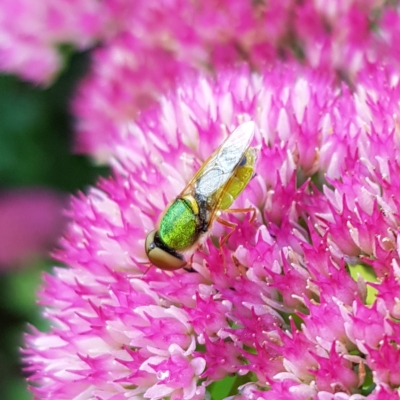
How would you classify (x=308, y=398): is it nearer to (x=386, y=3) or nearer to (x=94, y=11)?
(x=386, y=3)

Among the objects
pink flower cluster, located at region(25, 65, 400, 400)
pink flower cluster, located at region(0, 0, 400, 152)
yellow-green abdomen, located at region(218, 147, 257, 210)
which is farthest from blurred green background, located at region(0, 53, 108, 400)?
yellow-green abdomen, located at region(218, 147, 257, 210)

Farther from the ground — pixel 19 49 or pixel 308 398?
pixel 19 49

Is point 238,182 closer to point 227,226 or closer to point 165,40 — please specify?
point 227,226

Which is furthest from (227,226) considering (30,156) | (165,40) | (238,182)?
(30,156)

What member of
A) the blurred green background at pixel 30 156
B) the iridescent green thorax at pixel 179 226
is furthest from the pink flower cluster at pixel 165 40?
the iridescent green thorax at pixel 179 226

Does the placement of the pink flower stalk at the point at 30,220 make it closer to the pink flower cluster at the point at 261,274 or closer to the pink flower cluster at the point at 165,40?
the pink flower cluster at the point at 165,40

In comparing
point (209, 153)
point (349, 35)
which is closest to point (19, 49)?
point (349, 35)
